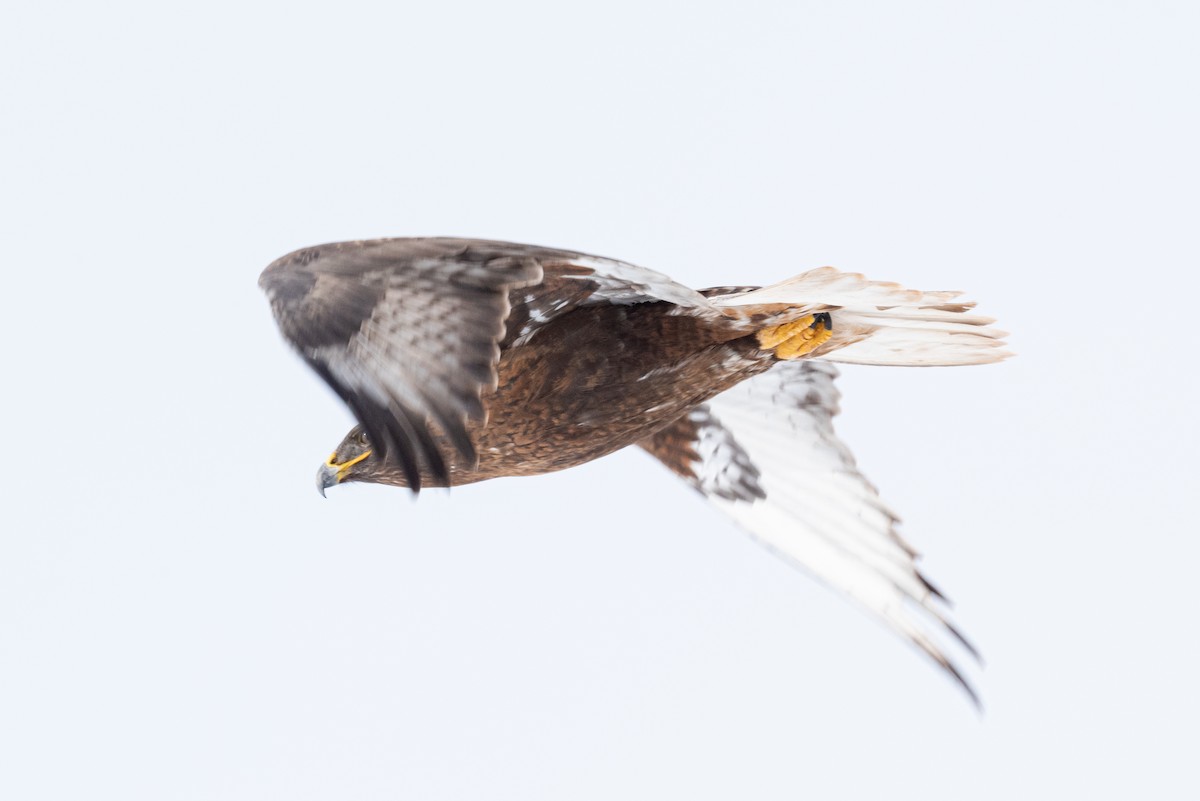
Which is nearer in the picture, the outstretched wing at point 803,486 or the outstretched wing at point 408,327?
the outstretched wing at point 408,327

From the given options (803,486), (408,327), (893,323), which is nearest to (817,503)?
(803,486)

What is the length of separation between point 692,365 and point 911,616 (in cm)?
135

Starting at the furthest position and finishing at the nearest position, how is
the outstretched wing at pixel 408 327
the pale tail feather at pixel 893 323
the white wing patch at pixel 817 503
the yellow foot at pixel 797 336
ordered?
the white wing patch at pixel 817 503 → the pale tail feather at pixel 893 323 → the yellow foot at pixel 797 336 → the outstretched wing at pixel 408 327

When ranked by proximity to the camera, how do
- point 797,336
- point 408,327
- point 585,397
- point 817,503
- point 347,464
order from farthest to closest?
point 817,503
point 347,464
point 797,336
point 585,397
point 408,327


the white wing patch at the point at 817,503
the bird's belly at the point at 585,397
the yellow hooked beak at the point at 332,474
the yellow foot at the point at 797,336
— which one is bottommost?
the white wing patch at the point at 817,503

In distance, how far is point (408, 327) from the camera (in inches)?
117

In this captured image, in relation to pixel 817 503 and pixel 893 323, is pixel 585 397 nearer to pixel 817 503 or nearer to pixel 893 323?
pixel 893 323

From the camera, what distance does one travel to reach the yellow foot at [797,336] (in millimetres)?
4168

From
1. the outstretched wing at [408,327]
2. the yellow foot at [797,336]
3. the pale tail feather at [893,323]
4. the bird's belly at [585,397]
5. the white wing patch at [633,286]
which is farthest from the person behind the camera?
the pale tail feather at [893,323]

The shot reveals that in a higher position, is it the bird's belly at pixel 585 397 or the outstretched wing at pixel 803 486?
the bird's belly at pixel 585 397

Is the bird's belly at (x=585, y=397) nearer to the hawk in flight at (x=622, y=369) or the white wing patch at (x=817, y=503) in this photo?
the hawk in flight at (x=622, y=369)

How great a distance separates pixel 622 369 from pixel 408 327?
3.81 ft

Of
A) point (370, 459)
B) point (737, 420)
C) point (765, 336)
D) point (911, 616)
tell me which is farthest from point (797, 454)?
point (370, 459)

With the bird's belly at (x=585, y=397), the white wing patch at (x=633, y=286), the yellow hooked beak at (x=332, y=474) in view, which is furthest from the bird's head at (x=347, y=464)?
the white wing patch at (x=633, y=286)
